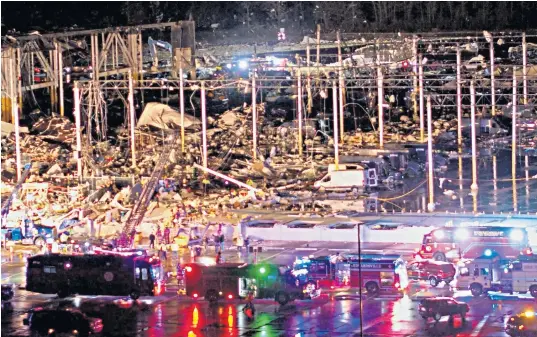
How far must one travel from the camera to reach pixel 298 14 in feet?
157

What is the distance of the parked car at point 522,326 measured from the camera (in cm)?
1619

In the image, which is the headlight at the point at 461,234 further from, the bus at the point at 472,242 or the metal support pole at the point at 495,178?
the metal support pole at the point at 495,178

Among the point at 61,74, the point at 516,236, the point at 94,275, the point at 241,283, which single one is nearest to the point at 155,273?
the point at 94,275

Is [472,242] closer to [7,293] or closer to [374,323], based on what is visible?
[374,323]

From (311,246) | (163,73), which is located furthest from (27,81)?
(311,246)

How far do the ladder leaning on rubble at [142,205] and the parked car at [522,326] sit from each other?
751 centimetres


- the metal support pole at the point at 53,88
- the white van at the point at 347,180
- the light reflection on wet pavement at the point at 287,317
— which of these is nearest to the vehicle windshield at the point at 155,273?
the light reflection on wet pavement at the point at 287,317

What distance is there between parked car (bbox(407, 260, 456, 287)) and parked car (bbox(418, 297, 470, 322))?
198 centimetres

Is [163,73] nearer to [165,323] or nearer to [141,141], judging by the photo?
[141,141]

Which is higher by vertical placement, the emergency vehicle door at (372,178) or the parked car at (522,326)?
the emergency vehicle door at (372,178)

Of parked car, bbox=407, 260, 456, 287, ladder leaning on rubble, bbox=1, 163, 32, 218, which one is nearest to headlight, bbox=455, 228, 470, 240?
parked car, bbox=407, 260, 456, 287

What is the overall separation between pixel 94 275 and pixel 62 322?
219 cm

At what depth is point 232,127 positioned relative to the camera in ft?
102

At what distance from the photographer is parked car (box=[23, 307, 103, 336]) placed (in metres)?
17.0
